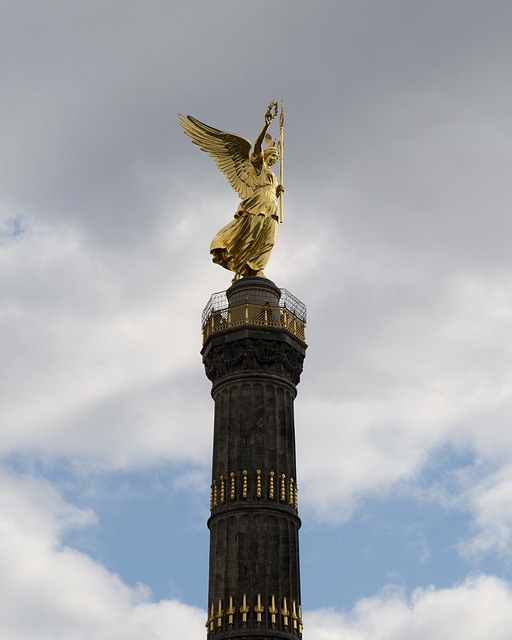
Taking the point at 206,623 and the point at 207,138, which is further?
the point at 207,138

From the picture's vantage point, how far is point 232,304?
193ft

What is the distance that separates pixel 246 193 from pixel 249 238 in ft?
11.5

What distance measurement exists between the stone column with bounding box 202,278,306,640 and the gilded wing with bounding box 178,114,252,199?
7.79 m

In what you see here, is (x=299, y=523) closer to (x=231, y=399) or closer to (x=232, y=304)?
(x=231, y=399)

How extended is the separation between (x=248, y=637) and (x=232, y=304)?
65.1ft

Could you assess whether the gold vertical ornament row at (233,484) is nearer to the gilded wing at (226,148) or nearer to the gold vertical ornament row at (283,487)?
the gold vertical ornament row at (283,487)

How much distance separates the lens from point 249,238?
60406 millimetres

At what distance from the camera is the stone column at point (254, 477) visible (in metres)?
49.8

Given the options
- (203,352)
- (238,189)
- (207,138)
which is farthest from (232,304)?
(207,138)

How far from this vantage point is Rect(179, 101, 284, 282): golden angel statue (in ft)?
198

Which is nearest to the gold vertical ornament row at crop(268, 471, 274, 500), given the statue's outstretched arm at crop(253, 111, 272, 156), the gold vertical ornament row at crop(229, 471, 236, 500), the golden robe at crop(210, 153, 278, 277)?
the gold vertical ornament row at crop(229, 471, 236, 500)

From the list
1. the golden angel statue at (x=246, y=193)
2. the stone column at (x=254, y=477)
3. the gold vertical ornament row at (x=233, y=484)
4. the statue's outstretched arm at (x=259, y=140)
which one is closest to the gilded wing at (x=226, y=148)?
the golden angel statue at (x=246, y=193)

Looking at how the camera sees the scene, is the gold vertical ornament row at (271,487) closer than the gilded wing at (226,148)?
Yes

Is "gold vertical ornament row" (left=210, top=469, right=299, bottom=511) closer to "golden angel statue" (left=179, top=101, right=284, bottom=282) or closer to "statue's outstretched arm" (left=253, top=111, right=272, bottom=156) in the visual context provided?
"golden angel statue" (left=179, top=101, right=284, bottom=282)
